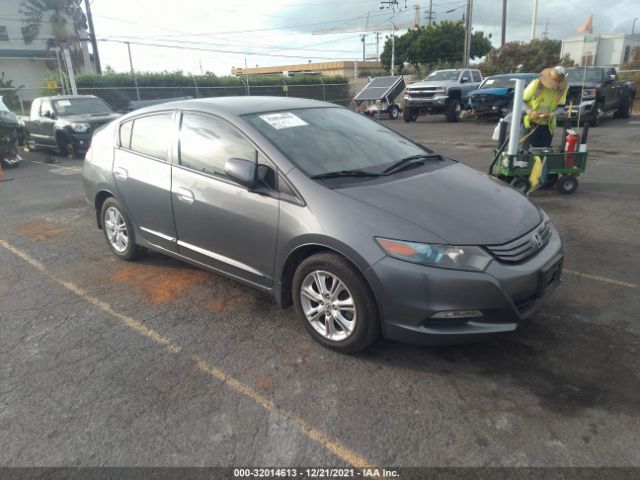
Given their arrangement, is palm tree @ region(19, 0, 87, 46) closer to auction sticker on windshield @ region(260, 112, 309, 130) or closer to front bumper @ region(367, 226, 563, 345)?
auction sticker on windshield @ region(260, 112, 309, 130)

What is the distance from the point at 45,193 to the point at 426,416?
27.4ft

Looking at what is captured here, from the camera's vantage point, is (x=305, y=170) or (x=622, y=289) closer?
(x=305, y=170)

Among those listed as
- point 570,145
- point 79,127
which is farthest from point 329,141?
point 79,127

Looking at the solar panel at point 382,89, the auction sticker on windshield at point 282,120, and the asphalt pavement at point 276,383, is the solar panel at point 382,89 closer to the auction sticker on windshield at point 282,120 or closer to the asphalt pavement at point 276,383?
the asphalt pavement at point 276,383

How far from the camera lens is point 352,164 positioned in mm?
3506

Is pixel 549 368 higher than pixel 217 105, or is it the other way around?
pixel 217 105

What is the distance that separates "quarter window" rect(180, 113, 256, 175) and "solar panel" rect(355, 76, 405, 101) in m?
18.9

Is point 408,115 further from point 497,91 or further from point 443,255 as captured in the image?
point 443,255

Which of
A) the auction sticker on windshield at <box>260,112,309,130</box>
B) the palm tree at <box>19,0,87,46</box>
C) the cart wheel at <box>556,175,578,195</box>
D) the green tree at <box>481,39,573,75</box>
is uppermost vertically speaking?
the palm tree at <box>19,0,87,46</box>

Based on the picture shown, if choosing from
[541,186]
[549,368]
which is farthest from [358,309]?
[541,186]

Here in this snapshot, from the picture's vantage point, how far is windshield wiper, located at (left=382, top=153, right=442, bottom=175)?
3544 mm

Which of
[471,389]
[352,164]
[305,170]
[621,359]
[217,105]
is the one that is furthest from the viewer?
[217,105]

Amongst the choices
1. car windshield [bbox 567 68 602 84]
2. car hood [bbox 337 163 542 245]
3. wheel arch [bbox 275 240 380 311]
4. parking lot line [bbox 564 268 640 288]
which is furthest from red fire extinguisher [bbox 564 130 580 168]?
car windshield [bbox 567 68 602 84]

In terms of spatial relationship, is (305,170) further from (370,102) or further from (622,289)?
(370,102)
